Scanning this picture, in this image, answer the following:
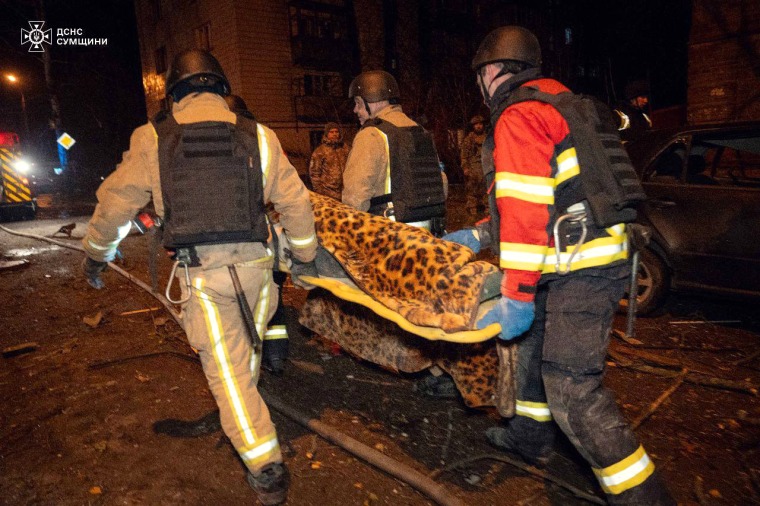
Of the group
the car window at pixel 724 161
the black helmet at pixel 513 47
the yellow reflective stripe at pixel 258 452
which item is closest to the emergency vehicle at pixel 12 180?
the yellow reflective stripe at pixel 258 452

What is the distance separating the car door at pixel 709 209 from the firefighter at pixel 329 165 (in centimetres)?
542

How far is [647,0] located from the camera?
16.9m

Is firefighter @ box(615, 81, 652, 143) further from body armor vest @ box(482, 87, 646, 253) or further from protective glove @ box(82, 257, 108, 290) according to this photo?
protective glove @ box(82, 257, 108, 290)

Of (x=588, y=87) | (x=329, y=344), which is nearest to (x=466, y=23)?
(x=588, y=87)

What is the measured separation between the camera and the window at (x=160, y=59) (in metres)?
27.7

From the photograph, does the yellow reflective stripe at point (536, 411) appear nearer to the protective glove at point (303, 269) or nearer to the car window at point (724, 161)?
the protective glove at point (303, 269)

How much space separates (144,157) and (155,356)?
2415mm

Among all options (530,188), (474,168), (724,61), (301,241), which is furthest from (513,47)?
(724,61)

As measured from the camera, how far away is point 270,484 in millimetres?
2418

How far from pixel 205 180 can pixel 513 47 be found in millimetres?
1727

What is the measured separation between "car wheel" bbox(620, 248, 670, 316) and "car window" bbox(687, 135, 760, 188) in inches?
33.6

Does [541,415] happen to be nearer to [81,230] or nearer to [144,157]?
[144,157]

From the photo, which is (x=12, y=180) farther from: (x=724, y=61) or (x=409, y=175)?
(x=724, y=61)

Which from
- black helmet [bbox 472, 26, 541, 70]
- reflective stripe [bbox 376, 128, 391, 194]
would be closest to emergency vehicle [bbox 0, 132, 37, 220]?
reflective stripe [bbox 376, 128, 391, 194]
